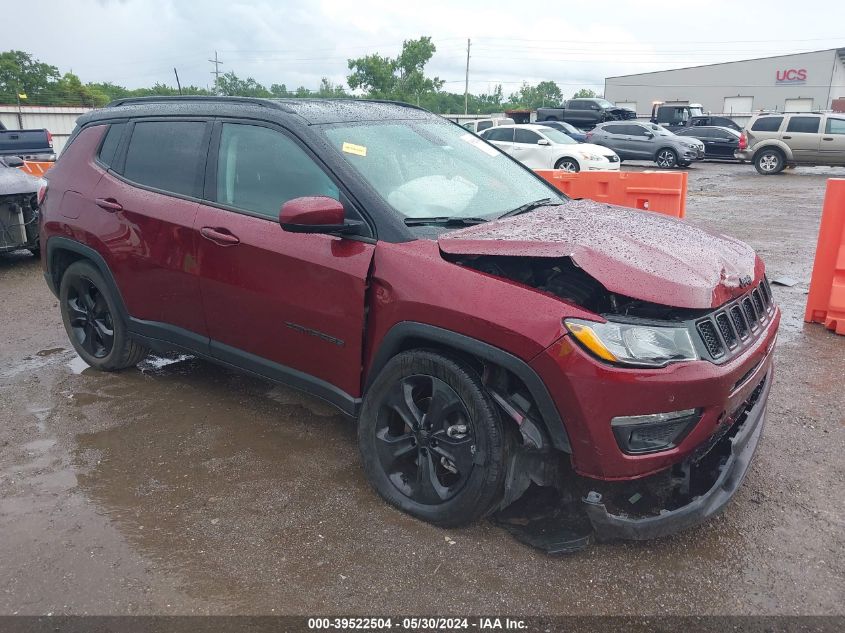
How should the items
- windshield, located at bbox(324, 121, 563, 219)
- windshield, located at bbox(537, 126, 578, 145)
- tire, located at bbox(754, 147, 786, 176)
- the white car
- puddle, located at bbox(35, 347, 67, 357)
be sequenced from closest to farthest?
windshield, located at bbox(324, 121, 563, 219) < puddle, located at bbox(35, 347, 67, 357) < the white car < windshield, located at bbox(537, 126, 578, 145) < tire, located at bbox(754, 147, 786, 176)

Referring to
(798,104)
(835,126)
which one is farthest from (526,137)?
(798,104)

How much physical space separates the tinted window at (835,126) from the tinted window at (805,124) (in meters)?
0.24

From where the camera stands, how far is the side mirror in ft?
9.53

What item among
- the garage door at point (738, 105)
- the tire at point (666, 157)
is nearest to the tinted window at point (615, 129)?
the tire at point (666, 157)

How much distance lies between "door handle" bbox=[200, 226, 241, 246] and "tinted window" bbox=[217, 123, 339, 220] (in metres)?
0.16

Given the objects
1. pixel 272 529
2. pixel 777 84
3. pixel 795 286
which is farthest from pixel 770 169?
pixel 777 84

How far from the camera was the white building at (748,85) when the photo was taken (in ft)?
172

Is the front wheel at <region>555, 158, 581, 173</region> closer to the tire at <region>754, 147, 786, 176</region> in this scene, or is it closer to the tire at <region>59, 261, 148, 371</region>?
the tire at <region>754, 147, 786, 176</region>

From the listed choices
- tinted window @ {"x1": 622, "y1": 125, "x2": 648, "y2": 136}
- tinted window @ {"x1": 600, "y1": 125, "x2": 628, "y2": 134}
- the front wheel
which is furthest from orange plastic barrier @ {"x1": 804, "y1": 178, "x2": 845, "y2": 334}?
tinted window @ {"x1": 600, "y1": 125, "x2": 628, "y2": 134}

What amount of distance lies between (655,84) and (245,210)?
62.8m

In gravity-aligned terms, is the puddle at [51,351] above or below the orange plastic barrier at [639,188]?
below

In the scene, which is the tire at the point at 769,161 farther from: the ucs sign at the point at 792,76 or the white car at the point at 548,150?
the ucs sign at the point at 792,76

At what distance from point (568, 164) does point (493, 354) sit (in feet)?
52.0

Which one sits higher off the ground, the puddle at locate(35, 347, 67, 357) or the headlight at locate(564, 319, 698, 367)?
the headlight at locate(564, 319, 698, 367)
